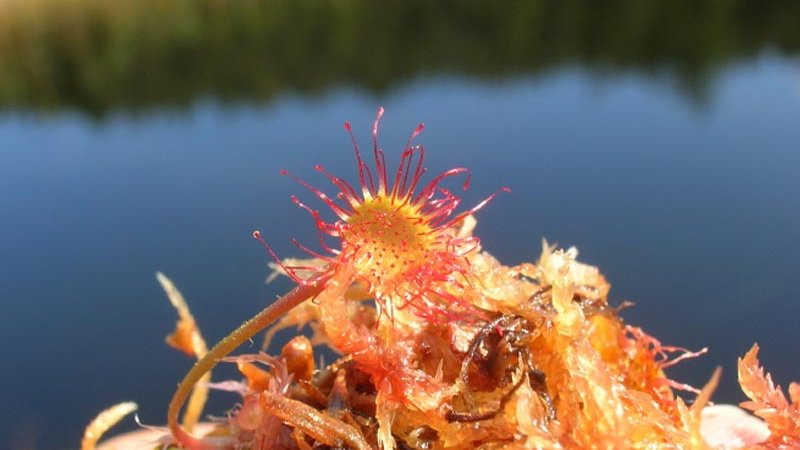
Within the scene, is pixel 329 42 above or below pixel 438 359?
below

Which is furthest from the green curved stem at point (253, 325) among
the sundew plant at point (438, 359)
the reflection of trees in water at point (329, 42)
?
the reflection of trees in water at point (329, 42)

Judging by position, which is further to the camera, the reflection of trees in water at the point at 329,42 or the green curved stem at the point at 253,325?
the reflection of trees in water at the point at 329,42

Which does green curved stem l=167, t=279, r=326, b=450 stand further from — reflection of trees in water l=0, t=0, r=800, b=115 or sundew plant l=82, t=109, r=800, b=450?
reflection of trees in water l=0, t=0, r=800, b=115

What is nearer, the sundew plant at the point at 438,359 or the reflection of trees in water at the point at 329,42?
the sundew plant at the point at 438,359

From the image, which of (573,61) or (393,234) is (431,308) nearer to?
(393,234)

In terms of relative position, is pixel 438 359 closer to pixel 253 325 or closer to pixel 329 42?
pixel 253 325

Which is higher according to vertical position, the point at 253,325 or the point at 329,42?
the point at 253,325

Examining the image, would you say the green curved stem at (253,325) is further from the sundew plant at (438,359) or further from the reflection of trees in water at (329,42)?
the reflection of trees in water at (329,42)

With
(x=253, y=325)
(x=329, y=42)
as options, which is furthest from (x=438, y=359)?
(x=329, y=42)

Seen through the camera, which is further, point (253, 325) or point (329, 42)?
point (329, 42)
